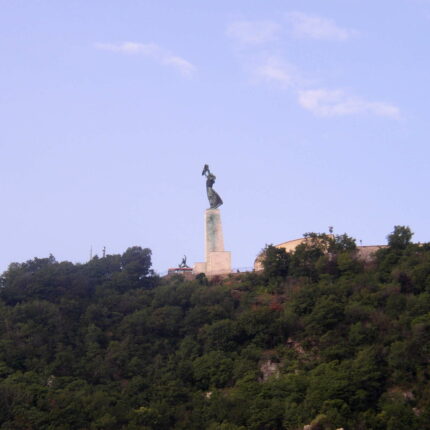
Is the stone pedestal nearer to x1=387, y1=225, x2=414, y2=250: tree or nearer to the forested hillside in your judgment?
the forested hillside

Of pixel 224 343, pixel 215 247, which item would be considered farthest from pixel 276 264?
pixel 224 343

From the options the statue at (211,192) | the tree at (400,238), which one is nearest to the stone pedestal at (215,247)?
the statue at (211,192)

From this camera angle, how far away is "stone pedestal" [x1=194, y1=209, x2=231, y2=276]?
151ft

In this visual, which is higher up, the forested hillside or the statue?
the statue

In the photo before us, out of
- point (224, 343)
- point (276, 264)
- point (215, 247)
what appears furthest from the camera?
point (215, 247)

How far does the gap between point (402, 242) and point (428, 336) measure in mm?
9512

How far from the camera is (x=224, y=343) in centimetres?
3853

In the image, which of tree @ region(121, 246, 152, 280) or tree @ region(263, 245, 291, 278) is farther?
tree @ region(121, 246, 152, 280)

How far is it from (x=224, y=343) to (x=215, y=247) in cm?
841

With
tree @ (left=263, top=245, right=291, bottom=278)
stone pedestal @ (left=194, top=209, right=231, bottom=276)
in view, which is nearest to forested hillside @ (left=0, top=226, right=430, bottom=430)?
tree @ (left=263, top=245, right=291, bottom=278)

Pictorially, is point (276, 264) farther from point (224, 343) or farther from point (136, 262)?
point (136, 262)

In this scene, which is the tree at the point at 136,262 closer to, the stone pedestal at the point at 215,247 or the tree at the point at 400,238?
the stone pedestal at the point at 215,247

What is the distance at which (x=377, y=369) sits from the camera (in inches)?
1334

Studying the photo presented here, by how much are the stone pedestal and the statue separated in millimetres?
888
